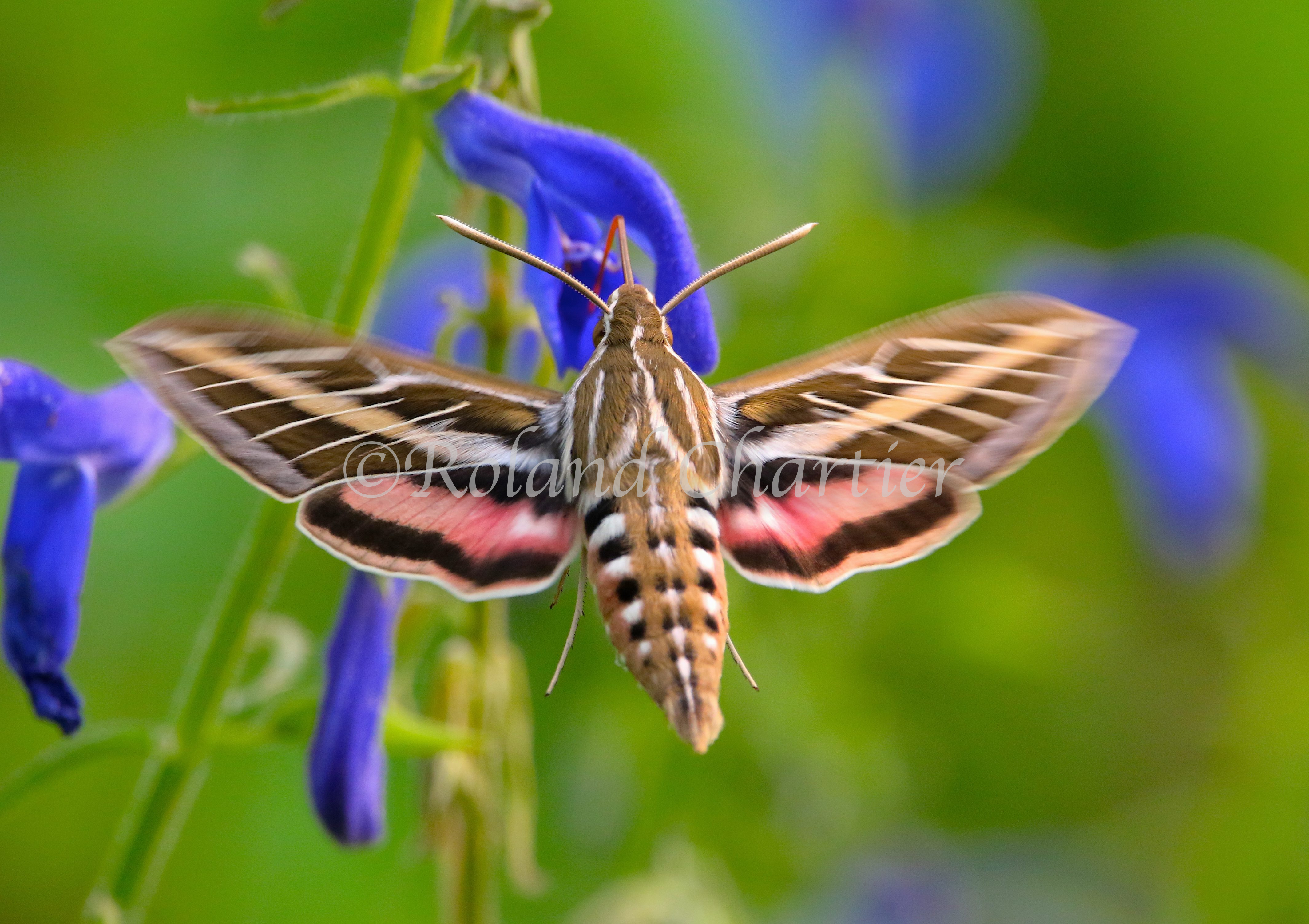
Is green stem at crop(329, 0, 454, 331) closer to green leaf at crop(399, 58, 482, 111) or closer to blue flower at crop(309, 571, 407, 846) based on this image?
green leaf at crop(399, 58, 482, 111)

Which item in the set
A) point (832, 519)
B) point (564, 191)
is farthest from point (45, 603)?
point (832, 519)

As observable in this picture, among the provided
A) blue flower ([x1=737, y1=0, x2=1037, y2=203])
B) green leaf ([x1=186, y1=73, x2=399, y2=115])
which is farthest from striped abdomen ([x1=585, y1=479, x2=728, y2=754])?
blue flower ([x1=737, y1=0, x2=1037, y2=203])

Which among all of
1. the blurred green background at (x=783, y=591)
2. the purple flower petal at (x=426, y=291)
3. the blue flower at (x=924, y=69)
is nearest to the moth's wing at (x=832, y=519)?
the purple flower petal at (x=426, y=291)

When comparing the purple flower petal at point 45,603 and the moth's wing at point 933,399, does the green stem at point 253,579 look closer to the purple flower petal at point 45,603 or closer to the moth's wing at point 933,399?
the purple flower petal at point 45,603

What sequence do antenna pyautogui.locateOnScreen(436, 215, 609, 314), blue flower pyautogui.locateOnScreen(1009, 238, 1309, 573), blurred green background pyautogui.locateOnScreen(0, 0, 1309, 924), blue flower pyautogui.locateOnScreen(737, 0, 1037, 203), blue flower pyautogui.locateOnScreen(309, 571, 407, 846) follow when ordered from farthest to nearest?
blue flower pyautogui.locateOnScreen(737, 0, 1037, 203)
blue flower pyautogui.locateOnScreen(1009, 238, 1309, 573)
blurred green background pyautogui.locateOnScreen(0, 0, 1309, 924)
blue flower pyautogui.locateOnScreen(309, 571, 407, 846)
antenna pyautogui.locateOnScreen(436, 215, 609, 314)

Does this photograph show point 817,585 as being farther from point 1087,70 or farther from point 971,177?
point 1087,70

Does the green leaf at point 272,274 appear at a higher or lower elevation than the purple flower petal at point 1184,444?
higher
